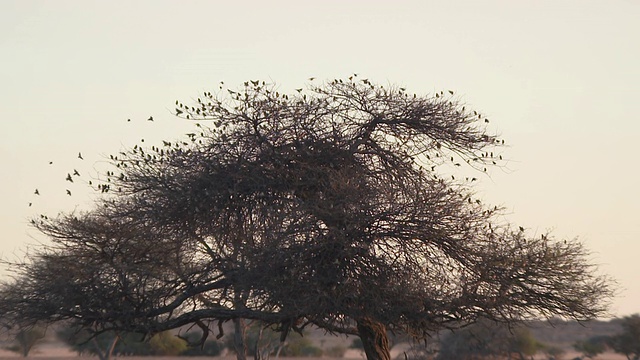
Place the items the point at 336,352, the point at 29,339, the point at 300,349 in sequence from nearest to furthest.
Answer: the point at 29,339, the point at 300,349, the point at 336,352

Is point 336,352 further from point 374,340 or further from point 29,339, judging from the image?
point 374,340

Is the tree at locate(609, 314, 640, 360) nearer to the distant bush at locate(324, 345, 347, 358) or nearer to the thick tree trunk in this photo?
the distant bush at locate(324, 345, 347, 358)

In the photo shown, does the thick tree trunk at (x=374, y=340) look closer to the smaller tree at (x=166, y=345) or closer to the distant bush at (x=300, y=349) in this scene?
the smaller tree at (x=166, y=345)

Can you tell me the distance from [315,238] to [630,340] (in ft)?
133

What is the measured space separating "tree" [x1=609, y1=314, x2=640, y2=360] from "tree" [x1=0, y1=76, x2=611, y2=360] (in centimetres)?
3568

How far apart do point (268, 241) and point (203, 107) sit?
3.62m

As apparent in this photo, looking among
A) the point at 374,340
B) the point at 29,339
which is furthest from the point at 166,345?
the point at 374,340

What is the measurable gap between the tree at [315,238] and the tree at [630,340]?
3568 centimetres

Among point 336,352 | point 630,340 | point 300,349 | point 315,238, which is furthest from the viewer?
point 336,352

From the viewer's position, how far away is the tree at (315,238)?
19016mm

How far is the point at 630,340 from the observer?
55.3 metres

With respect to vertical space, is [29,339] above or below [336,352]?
below

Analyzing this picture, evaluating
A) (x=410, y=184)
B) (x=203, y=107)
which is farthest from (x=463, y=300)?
(x=203, y=107)

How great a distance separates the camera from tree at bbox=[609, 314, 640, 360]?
54.9m
